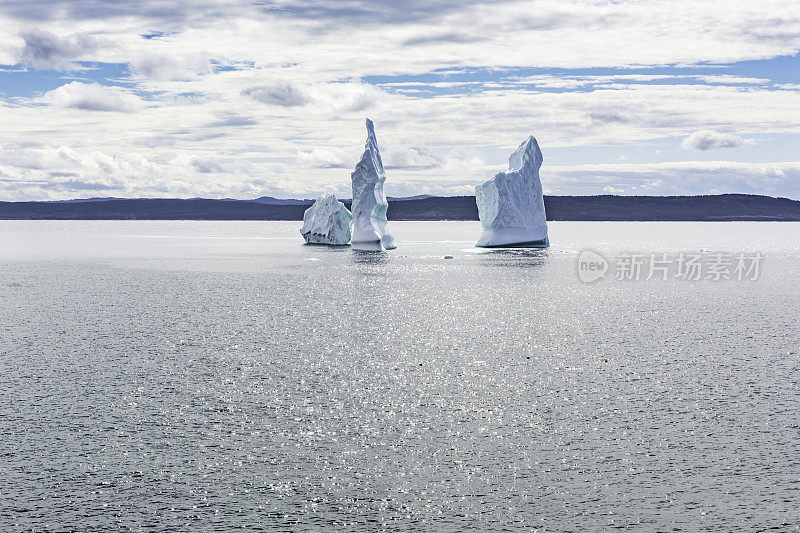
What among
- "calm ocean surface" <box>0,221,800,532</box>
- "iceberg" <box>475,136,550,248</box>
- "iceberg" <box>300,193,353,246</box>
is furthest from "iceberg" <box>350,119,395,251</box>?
"calm ocean surface" <box>0,221,800,532</box>

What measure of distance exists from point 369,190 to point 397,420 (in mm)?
45107

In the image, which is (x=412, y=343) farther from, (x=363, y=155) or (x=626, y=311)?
(x=363, y=155)

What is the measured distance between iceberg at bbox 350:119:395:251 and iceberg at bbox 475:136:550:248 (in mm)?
6645

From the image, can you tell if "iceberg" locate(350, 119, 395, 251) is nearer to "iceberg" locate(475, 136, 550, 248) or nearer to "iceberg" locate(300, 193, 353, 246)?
"iceberg" locate(300, 193, 353, 246)

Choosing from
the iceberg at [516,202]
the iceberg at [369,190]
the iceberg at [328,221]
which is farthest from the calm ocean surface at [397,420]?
the iceberg at [328,221]

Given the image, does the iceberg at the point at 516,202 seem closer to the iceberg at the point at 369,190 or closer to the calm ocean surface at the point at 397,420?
the iceberg at the point at 369,190

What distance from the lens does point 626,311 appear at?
85.9 ft

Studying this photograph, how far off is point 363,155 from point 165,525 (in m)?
49.2

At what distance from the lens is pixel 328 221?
65.4 metres

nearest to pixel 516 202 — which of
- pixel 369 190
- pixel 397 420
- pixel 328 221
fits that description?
pixel 369 190

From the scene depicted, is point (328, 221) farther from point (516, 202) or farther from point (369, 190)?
point (516, 202)

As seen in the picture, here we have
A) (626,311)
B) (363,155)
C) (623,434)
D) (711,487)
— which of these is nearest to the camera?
(711,487)

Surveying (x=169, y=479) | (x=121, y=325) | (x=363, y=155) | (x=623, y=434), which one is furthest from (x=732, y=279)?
(x=169, y=479)

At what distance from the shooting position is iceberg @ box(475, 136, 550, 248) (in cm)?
5356
